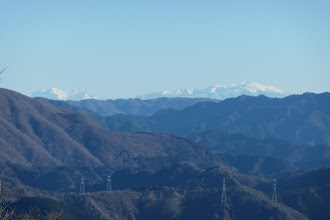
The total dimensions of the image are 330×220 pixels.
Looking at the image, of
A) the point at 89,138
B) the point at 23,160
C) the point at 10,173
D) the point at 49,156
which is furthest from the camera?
the point at 89,138

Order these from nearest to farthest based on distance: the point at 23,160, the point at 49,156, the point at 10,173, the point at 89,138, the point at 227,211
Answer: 1. the point at 227,211
2. the point at 10,173
3. the point at 23,160
4. the point at 49,156
5. the point at 89,138

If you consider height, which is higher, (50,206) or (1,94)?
(1,94)

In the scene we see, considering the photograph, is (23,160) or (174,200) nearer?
(174,200)

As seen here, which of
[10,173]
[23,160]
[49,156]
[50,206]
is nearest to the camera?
[50,206]

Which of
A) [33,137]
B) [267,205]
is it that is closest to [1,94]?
[33,137]

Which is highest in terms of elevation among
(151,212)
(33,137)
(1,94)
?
(1,94)

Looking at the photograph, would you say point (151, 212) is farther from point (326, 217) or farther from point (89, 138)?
point (89, 138)

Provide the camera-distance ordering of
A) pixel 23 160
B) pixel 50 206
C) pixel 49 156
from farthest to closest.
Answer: pixel 49 156 < pixel 23 160 < pixel 50 206

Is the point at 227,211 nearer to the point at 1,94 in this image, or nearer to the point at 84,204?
the point at 84,204

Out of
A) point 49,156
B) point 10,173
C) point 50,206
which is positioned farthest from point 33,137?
point 50,206
